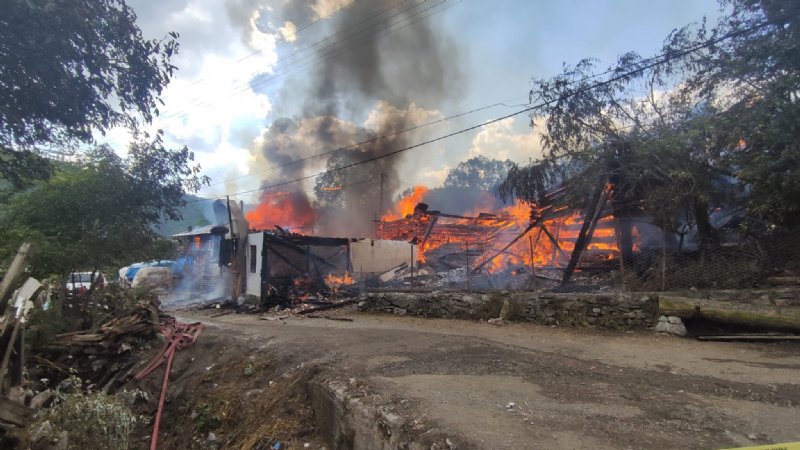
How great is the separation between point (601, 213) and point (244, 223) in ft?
45.5

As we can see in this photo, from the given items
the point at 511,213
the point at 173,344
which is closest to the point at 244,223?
the point at 173,344

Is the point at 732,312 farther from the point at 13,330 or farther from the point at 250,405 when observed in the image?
the point at 13,330

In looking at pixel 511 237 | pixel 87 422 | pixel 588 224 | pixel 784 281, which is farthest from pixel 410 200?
pixel 87 422

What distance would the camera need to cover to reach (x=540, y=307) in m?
9.60

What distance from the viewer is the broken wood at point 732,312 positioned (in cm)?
707

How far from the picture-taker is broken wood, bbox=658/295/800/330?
7066 millimetres

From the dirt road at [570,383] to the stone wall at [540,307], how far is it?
0.42m

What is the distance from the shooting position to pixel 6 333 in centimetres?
518

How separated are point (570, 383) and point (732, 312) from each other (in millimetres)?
4594

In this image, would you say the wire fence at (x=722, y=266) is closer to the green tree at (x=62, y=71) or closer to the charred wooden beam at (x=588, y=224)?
the charred wooden beam at (x=588, y=224)

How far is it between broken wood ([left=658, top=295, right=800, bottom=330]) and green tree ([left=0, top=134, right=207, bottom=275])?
36.3ft

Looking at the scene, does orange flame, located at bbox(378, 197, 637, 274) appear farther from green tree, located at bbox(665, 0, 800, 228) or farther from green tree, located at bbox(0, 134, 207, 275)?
green tree, located at bbox(0, 134, 207, 275)

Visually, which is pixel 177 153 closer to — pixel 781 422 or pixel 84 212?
pixel 84 212

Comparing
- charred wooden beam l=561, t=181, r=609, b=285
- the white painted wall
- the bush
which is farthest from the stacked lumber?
charred wooden beam l=561, t=181, r=609, b=285
